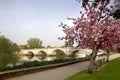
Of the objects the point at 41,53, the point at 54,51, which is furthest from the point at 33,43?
the point at 54,51

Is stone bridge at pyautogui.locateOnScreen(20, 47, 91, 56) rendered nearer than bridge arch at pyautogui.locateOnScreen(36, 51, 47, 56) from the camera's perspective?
Yes

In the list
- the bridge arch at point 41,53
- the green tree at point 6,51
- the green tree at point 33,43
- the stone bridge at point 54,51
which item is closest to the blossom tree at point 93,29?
the green tree at point 6,51

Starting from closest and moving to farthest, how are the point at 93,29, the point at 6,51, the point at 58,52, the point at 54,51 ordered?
the point at 93,29, the point at 6,51, the point at 54,51, the point at 58,52

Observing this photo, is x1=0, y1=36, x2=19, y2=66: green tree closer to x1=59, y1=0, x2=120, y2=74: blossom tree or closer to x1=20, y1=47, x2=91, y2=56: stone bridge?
x1=59, y1=0, x2=120, y2=74: blossom tree

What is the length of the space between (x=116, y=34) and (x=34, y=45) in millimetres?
147967

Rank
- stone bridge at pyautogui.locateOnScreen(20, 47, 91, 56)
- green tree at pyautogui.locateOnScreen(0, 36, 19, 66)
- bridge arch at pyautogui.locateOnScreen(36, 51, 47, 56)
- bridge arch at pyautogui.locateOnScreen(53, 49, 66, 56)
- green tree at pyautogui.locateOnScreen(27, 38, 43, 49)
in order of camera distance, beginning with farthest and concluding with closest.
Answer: green tree at pyautogui.locateOnScreen(27, 38, 43, 49) < bridge arch at pyautogui.locateOnScreen(36, 51, 47, 56) < bridge arch at pyautogui.locateOnScreen(53, 49, 66, 56) < stone bridge at pyautogui.locateOnScreen(20, 47, 91, 56) < green tree at pyautogui.locateOnScreen(0, 36, 19, 66)

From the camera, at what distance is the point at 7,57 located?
51969 mm

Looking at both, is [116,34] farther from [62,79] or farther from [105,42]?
[62,79]

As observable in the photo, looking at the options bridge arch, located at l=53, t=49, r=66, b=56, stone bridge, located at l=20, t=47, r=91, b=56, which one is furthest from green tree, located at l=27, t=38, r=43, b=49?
bridge arch, located at l=53, t=49, r=66, b=56

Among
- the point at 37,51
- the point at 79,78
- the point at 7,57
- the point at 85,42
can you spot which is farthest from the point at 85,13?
the point at 37,51

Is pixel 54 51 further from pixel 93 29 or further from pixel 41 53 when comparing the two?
pixel 93 29

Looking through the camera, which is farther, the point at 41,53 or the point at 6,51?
the point at 41,53

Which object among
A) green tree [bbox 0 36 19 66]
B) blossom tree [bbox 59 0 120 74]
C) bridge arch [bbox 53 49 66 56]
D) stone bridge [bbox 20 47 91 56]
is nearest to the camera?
blossom tree [bbox 59 0 120 74]

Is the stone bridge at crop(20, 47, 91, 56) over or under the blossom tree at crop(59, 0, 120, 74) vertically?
over
